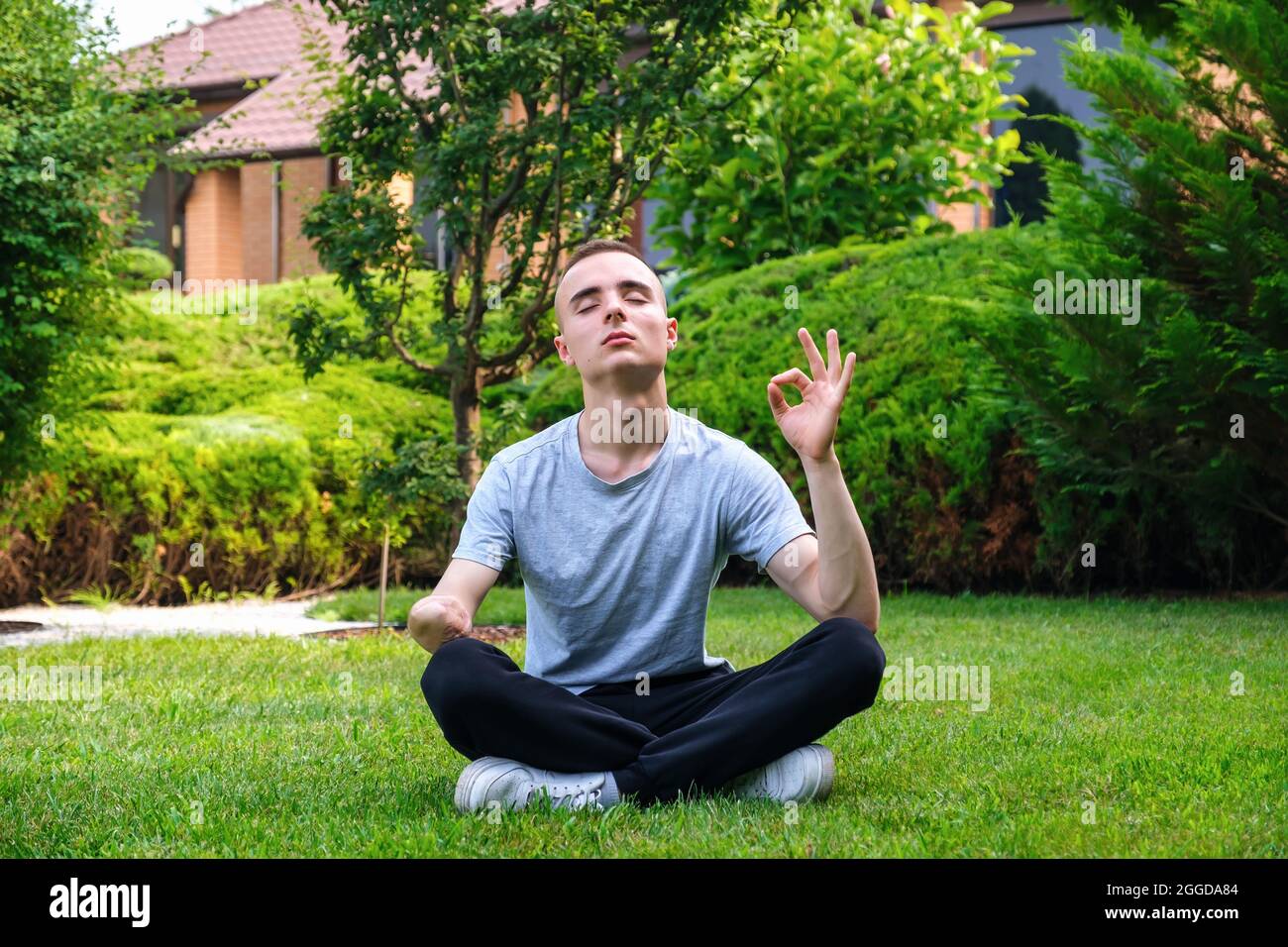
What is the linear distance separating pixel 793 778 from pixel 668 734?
1.15 ft

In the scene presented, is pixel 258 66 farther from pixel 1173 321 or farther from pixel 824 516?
pixel 824 516

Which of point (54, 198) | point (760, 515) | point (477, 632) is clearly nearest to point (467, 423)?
point (477, 632)

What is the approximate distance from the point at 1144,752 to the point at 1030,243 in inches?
185

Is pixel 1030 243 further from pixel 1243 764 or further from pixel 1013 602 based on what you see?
pixel 1243 764

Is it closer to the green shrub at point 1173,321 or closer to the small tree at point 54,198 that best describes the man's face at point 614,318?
the green shrub at point 1173,321

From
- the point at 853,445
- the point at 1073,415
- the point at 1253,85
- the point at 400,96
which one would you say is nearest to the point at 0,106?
the point at 400,96

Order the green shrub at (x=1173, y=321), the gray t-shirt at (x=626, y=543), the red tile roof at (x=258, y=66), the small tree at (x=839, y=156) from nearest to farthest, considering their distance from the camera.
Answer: the gray t-shirt at (x=626, y=543) < the green shrub at (x=1173, y=321) < the small tree at (x=839, y=156) < the red tile roof at (x=258, y=66)

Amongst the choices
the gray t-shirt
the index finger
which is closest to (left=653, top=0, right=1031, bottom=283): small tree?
the gray t-shirt

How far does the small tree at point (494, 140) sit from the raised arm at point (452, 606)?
4.17 meters

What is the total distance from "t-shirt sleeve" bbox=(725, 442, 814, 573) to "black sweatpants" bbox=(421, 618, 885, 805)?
26 centimetres

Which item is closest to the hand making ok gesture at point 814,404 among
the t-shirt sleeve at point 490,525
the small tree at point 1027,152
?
the t-shirt sleeve at point 490,525

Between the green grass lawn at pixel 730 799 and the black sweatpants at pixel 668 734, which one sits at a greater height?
the black sweatpants at pixel 668 734

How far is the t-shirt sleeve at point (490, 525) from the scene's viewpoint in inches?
142

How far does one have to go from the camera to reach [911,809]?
11.3 ft
